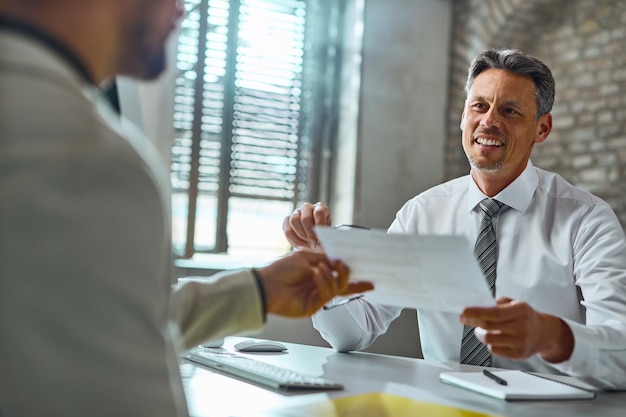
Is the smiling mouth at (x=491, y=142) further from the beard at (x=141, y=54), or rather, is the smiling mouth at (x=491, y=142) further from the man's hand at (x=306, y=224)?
the beard at (x=141, y=54)

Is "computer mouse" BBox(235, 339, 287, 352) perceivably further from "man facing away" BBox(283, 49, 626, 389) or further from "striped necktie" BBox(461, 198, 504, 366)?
"striped necktie" BBox(461, 198, 504, 366)

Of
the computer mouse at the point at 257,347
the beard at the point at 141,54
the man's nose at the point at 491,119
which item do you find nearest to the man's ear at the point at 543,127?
the man's nose at the point at 491,119

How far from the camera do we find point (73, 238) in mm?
526

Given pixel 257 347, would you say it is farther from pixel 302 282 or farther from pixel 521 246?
pixel 521 246

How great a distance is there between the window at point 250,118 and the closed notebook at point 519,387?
2455 millimetres

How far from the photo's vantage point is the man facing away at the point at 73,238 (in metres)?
0.52

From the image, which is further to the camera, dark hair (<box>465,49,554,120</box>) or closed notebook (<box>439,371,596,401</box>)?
dark hair (<box>465,49,554,120</box>)

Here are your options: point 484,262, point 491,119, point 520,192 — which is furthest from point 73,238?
point 491,119

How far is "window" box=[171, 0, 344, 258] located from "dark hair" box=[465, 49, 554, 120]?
1.91 metres

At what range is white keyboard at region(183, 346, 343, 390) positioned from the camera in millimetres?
1240

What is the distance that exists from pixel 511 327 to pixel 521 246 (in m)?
0.74

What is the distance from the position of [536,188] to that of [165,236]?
169cm

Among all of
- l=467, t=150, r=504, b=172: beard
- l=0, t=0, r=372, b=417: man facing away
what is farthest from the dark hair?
l=0, t=0, r=372, b=417: man facing away

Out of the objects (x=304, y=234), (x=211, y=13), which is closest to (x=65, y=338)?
(x=304, y=234)
